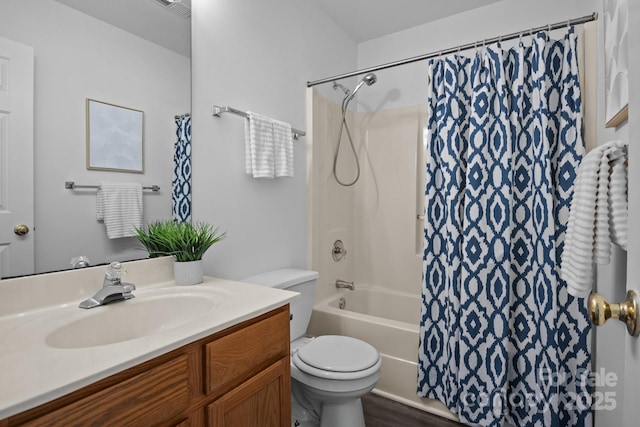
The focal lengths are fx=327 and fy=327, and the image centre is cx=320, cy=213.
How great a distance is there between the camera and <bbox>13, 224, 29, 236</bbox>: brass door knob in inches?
39.7

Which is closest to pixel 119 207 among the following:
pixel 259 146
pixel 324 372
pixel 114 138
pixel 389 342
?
pixel 114 138

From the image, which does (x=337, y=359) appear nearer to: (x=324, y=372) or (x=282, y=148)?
(x=324, y=372)

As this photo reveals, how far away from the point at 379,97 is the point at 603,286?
6.73ft

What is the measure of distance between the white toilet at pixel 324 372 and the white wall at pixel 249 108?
0.24 metres

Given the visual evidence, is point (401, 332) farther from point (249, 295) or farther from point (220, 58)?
point (220, 58)

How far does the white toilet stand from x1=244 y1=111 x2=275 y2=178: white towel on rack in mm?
577

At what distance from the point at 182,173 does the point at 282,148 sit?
588 millimetres

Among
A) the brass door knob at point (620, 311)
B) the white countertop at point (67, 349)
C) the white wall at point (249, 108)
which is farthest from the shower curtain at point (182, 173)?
the brass door knob at point (620, 311)

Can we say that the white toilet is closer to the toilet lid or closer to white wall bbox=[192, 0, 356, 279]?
the toilet lid

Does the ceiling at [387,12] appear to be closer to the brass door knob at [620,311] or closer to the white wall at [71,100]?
the white wall at [71,100]

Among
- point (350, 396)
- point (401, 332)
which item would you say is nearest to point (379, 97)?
Answer: point (401, 332)

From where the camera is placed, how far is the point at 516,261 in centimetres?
169

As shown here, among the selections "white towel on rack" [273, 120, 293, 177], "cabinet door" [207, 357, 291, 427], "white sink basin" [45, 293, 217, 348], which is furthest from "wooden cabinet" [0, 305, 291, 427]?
"white towel on rack" [273, 120, 293, 177]

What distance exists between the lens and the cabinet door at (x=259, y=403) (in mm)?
928
